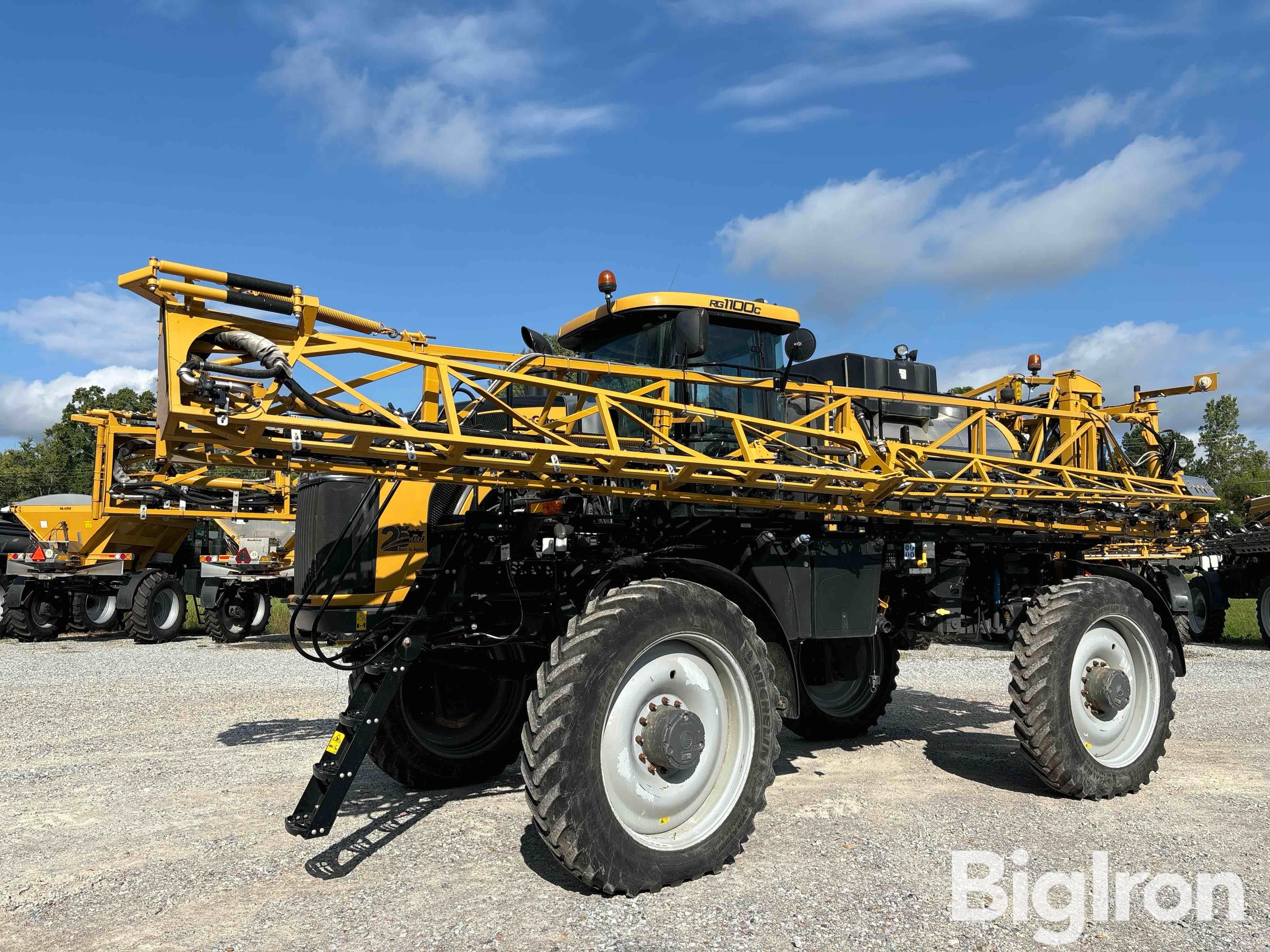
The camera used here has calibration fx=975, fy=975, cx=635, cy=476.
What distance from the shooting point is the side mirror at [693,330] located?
547 centimetres

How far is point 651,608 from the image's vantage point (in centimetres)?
473

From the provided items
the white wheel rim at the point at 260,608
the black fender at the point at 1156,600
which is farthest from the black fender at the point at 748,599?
the white wheel rim at the point at 260,608

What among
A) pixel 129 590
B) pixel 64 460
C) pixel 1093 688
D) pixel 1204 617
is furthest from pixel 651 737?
pixel 64 460

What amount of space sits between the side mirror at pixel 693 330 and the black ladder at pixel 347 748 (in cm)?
223

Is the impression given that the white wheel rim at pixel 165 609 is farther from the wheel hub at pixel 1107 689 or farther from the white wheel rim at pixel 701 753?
the wheel hub at pixel 1107 689

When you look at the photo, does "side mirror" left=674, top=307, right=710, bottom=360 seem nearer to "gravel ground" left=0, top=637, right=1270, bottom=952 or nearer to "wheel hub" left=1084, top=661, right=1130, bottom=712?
"gravel ground" left=0, top=637, right=1270, bottom=952

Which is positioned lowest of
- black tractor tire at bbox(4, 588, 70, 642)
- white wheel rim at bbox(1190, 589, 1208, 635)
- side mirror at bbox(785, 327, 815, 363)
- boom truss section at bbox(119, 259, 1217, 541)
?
black tractor tire at bbox(4, 588, 70, 642)

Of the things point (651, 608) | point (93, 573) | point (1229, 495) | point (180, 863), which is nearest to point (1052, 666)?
point (651, 608)

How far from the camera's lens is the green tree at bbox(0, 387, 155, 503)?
58.7 m

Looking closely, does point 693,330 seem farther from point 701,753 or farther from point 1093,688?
point 1093,688

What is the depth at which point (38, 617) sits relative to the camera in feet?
61.8

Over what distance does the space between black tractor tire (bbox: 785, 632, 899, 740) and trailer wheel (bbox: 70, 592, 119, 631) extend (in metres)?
15.7

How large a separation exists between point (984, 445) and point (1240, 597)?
1464cm

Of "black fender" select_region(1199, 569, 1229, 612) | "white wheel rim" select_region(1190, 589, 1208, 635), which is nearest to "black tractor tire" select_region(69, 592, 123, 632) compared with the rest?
"white wheel rim" select_region(1190, 589, 1208, 635)
